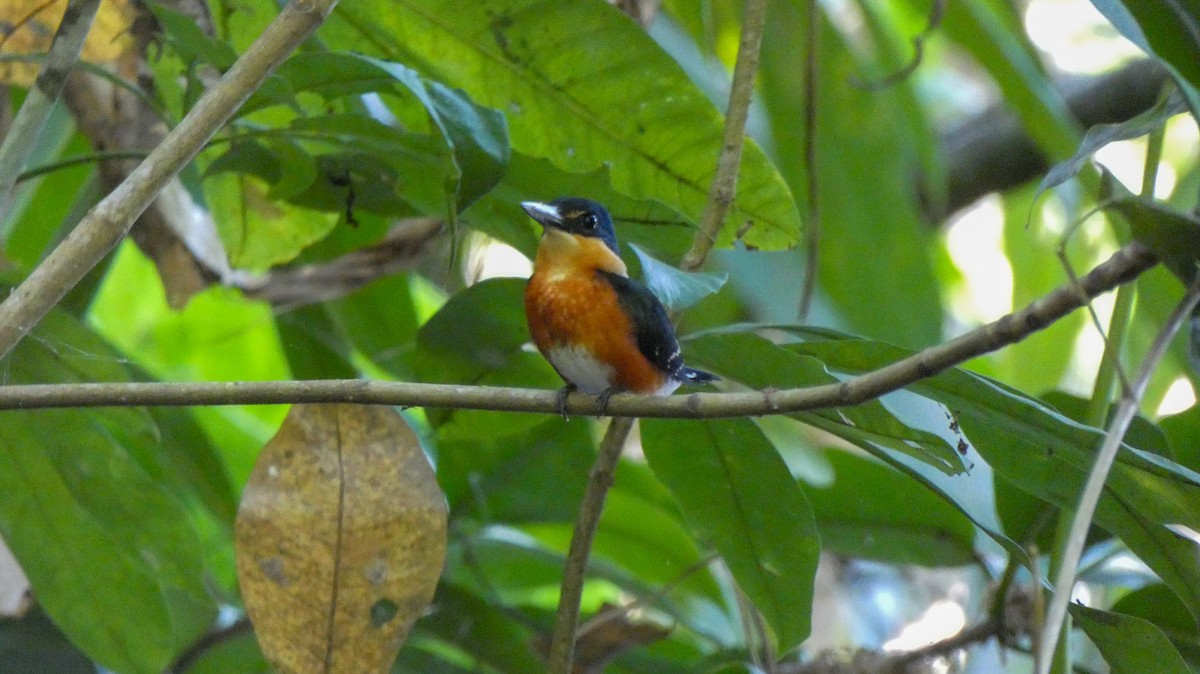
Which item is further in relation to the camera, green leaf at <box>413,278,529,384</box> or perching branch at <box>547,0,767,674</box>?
green leaf at <box>413,278,529,384</box>

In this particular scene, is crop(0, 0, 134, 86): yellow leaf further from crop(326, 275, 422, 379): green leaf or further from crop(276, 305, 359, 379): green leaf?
crop(326, 275, 422, 379): green leaf

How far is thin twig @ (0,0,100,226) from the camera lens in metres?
1.39

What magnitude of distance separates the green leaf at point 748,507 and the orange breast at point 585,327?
0.47 feet

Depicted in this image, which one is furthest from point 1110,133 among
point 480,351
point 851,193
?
point 851,193

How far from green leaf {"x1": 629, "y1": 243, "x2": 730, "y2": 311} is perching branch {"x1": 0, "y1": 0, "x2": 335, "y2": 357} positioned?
442 millimetres

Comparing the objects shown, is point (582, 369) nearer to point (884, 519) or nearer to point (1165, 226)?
point (884, 519)

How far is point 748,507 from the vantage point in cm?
183

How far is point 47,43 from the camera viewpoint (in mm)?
2029

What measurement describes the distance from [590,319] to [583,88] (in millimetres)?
375

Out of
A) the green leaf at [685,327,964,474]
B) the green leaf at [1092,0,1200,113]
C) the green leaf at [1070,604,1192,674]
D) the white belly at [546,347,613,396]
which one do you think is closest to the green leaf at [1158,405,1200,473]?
the green leaf at [1070,604,1192,674]

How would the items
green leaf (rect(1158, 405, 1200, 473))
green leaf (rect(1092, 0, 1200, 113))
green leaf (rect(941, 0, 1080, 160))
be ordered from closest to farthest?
green leaf (rect(1092, 0, 1200, 113)), green leaf (rect(1158, 405, 1200, 473)), green leaf (rect(941, 0, 1080, 160))

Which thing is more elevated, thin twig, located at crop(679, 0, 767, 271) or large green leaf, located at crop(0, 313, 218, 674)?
thin twig, located at crop(679, 0, 767, 271)

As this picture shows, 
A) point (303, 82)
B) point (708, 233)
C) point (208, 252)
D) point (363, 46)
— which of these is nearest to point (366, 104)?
point (363, 46)

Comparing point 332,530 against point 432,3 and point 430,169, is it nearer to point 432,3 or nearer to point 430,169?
point 430,169
